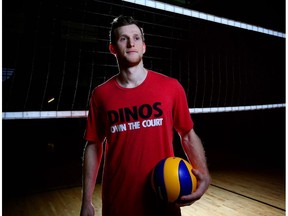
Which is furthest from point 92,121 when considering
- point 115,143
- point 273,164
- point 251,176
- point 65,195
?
point 273,164

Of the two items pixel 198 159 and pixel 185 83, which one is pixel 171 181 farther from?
pixel 185 83

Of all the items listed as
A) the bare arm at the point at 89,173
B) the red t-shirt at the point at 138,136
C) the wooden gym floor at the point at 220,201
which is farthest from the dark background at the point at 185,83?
the bare arm at the point at 89,173

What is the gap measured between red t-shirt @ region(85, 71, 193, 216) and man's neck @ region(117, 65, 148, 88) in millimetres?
33

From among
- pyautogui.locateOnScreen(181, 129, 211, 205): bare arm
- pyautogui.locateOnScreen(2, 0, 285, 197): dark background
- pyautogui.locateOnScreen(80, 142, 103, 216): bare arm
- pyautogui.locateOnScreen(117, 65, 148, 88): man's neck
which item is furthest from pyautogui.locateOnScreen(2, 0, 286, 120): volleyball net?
pyautogui.locateOnScreen(181, 129, 211, 205): bare arm

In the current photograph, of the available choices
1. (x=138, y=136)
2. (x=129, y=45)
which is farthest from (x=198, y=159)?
(x=129, y=45)

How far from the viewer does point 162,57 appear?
9797mm

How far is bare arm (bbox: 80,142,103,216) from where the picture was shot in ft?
4.89

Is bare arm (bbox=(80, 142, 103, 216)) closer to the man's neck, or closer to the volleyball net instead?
the man's neck

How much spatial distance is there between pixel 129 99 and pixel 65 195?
3.93 m

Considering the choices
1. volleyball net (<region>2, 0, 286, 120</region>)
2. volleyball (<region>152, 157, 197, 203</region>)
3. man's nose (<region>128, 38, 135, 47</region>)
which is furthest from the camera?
volleyball net (<region>2, 0, 286, 120</region>)

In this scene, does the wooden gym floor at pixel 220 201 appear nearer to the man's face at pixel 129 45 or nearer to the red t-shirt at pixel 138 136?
the red t-shirt at pixel 138 136

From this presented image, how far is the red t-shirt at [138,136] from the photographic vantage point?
1356 mm

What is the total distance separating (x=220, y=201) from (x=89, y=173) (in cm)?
333

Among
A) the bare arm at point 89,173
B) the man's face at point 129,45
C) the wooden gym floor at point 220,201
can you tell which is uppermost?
the man's face at point 129,45
